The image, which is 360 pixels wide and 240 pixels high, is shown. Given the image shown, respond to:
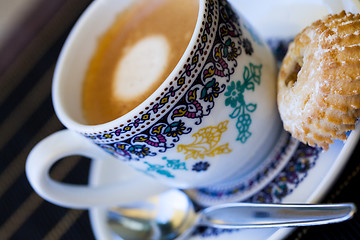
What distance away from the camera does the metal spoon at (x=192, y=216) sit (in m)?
0.61

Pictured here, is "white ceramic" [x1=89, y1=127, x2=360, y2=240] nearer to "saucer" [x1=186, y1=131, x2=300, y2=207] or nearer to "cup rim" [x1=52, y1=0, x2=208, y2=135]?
"saucer" [x1=186, y1=131, x2=300, y2=207]

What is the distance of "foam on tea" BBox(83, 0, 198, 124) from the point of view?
31.5 inches

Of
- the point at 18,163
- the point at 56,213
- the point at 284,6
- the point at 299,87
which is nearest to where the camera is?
the point at 299,87

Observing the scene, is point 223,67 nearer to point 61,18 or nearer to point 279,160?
point 279,160

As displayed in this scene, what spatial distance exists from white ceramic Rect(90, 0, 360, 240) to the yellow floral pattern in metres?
0.15

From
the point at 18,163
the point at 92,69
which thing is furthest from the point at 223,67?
the point at 18,163

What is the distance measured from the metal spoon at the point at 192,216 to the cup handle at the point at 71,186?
0.04m

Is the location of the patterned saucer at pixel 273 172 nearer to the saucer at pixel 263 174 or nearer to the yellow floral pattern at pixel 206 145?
the saucer at pixel 263 174

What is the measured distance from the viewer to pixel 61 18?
52.7 inches

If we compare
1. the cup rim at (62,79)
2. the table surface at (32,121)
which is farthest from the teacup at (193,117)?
the table surface at (32,121)

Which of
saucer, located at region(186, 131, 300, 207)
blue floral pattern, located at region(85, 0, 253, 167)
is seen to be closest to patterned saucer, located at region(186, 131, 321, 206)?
saucer, located at region(186, 131, 300, 207)

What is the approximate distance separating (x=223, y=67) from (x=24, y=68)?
86cm

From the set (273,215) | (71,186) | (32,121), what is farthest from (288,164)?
(32,121)

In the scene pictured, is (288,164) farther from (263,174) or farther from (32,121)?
(32,121)
